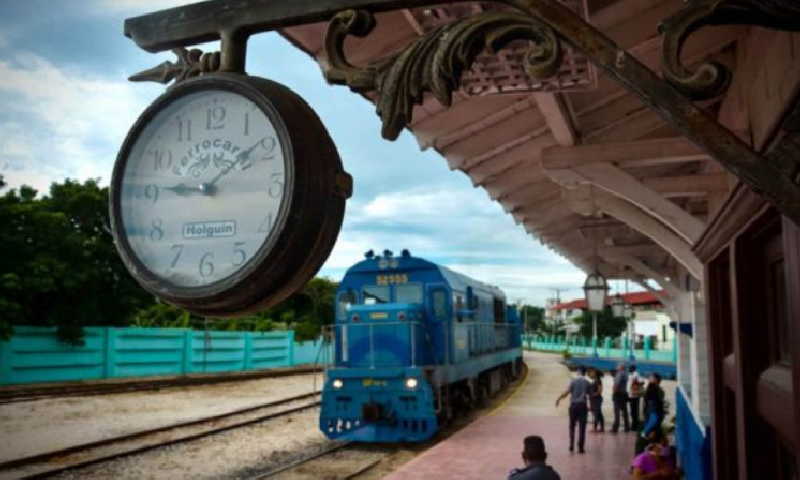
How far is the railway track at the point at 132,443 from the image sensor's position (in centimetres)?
1020

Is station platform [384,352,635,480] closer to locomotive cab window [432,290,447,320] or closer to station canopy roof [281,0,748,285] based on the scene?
locomotive cab window [432,290,447,320]

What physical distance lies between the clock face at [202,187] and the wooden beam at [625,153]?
153 inches

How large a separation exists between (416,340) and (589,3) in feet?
30.5

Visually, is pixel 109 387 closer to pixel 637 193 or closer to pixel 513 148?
pixel 513 148

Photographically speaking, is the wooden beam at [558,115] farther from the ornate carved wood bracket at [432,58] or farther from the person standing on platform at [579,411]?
the person standing on platform at [579,411]

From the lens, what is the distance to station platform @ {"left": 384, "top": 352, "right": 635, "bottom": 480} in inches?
370

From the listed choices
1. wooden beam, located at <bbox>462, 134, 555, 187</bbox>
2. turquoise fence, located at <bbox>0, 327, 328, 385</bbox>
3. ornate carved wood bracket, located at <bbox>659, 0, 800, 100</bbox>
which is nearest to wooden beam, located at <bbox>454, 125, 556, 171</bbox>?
wooden beam, located at <bbox>462, 134, 555, 187</bbox>

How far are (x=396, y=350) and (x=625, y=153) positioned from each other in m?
7.84

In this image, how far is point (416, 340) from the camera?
41.4 feet

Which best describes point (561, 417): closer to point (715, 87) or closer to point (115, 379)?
point (715, 87)

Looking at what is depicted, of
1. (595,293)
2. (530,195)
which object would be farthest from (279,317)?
(530,195)

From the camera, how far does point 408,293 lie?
13570mm

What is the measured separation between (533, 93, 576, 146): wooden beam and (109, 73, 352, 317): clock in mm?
2802

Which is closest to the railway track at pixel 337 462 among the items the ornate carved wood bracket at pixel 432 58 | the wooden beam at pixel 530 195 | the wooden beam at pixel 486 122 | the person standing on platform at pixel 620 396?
the person standing on platform at pixel 620 396
